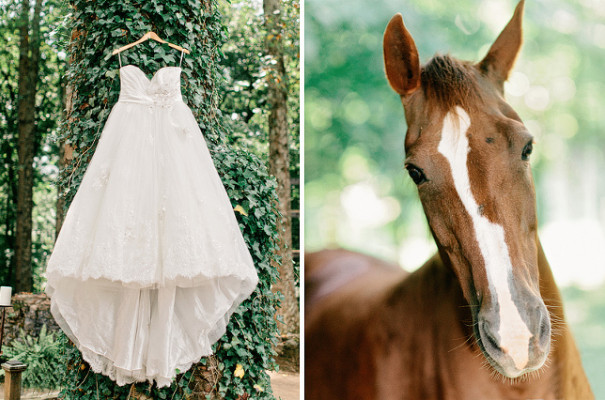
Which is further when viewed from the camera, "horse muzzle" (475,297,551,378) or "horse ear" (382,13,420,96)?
"horse ear" (382,13,420,96)

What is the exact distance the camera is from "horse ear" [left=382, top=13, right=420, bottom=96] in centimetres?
235

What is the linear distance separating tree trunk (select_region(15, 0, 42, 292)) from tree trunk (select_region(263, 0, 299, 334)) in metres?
4.50

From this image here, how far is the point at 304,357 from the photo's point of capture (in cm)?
248

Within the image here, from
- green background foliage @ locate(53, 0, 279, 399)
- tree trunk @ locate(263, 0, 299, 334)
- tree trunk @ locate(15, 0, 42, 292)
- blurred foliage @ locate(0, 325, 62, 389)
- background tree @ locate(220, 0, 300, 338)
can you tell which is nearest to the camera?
green background foliage @ locate(53, 0, 279, 399)

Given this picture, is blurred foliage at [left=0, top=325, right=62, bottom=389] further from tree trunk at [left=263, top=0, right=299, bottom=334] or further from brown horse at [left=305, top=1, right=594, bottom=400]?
brown horse at [left=305, top=1, right=594, bottom=400]

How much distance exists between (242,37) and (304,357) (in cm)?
722

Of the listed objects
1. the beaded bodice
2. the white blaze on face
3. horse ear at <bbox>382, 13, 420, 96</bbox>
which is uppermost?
horse ear at <bbox>382, 13, 420, 96</bbox>

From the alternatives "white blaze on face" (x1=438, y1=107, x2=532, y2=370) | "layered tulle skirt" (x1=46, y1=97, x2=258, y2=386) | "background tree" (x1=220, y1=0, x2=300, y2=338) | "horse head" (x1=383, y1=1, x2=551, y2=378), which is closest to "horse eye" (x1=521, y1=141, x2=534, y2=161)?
"horse head" (x1=383, y1=1, x2=551, y2=378)

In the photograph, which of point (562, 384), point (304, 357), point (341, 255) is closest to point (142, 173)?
point (341, 255)

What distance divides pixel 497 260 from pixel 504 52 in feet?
3.57

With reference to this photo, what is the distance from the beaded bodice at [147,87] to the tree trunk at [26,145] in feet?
22.1

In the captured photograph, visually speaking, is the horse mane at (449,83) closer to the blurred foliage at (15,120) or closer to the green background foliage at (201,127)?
the green background foliage at (201,127)

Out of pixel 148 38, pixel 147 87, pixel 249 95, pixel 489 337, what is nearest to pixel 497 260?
pixel 489 337

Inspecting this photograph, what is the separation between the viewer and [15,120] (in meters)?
8.94
